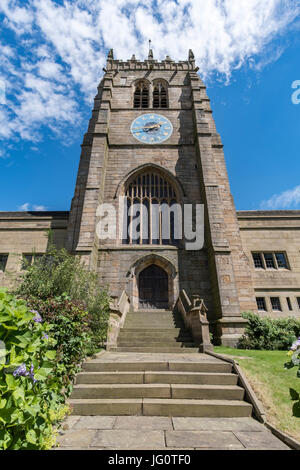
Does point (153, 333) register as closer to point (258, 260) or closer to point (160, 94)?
point (258, 260)

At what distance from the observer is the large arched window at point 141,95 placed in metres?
20.8

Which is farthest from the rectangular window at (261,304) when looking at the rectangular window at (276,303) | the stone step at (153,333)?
the stone step at (153,333)

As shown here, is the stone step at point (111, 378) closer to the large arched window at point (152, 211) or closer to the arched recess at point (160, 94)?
the large arched window at point (152, 211)

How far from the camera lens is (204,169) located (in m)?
14.9

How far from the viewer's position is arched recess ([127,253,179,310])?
12.9 meters

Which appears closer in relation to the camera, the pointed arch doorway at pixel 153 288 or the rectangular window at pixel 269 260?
the pointed arch doorway at pixel 153 288

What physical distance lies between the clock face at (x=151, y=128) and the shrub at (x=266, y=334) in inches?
555

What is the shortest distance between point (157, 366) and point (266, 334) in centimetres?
714

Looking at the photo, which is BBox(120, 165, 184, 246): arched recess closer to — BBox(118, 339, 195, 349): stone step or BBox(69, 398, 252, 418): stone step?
BBox(118, 339, 195, 349): stone step

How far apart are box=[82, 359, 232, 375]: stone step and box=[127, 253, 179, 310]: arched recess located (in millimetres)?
7455

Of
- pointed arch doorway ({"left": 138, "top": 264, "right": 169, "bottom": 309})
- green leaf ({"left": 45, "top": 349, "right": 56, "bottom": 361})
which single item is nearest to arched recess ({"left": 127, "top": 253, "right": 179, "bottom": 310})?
pointed arch doorway ({"left": 138, "top": 264, "right": 169, "bottom": 309})
